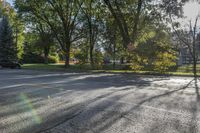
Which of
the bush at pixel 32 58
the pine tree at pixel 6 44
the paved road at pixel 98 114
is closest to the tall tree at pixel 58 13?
the pine tree at pixel 6 44

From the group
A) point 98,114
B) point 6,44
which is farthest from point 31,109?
point 6,44

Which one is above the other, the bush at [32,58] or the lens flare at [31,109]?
the bush at [32,58]

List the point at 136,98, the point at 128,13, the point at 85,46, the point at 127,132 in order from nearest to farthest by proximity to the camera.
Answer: the point at 127,132 → the point at 136,98 → the point at 128,13 → the point at 85,46

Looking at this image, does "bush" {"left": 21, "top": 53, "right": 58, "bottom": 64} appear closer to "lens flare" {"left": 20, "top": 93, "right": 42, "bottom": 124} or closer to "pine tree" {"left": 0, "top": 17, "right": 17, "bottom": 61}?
"pine tree" {"left": 0, "top": 17, "right": 17, "bottom": 61}

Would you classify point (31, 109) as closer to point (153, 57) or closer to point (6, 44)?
point (153, 57)

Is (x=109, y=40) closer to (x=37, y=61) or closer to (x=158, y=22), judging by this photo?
(x=158, y=22)

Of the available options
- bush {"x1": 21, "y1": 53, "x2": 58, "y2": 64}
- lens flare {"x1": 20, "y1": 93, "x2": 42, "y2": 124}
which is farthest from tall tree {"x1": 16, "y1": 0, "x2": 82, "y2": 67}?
lens flare {"x1": 20, "y1": 93, "x2": 42, "y2": 124}

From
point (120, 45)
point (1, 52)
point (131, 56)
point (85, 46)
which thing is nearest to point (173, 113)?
point (131, 56)

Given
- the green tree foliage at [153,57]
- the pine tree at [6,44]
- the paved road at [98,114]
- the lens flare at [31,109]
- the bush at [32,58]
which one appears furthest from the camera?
the bush at [32,58]

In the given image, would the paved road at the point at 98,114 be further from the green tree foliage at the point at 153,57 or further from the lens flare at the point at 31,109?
the green tree foliage at the point at 153,57

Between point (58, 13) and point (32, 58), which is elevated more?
point (58, 13)

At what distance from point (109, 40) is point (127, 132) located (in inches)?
1501

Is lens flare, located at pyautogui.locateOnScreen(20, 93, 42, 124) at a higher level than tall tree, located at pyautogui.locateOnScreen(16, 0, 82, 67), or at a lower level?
lower

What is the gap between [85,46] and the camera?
1779 inches
